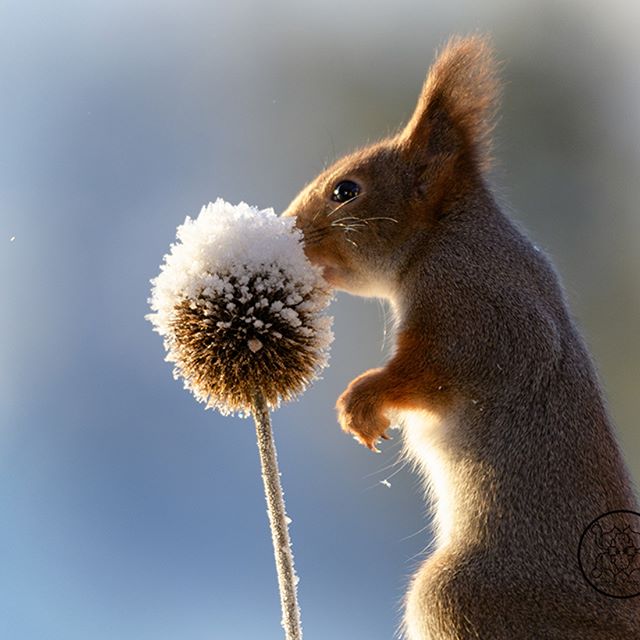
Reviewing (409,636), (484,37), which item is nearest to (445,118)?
(484,37)

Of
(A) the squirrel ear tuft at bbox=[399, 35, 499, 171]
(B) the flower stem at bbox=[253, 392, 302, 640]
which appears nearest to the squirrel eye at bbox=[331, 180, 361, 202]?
(A) the squirrel ear tuft at bbox=[399, 35, 499, 171]

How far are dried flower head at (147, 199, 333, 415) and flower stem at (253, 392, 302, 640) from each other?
129mm

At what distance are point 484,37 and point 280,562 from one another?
1.47 metres

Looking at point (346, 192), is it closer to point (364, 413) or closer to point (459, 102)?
point (459, 102)

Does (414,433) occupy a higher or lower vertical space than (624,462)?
higher

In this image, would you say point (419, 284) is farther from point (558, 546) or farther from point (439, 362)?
point (558, 546)

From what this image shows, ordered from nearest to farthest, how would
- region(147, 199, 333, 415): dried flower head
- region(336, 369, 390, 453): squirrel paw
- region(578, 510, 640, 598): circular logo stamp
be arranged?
region(147, 199, 333, 415): dried flower head
region(578, 510, 640, 598): circular logo stamp
region(336, 369, 390, 453): squirrel paw

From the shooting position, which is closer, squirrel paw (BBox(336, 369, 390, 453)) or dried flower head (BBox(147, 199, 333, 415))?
dried flower head (BBox(147, 199, 333, 415))

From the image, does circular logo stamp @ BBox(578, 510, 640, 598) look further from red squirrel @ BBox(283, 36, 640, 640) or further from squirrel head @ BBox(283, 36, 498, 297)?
squirrel head @ BBox(283, 36, 498, 297)

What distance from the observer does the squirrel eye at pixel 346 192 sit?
228 centimetres

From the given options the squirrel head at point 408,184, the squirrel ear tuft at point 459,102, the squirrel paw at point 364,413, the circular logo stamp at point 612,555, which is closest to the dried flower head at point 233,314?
the squirrel paw at point 364,413

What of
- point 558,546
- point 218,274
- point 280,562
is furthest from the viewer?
point 558,546

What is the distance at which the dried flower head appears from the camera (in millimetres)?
1629

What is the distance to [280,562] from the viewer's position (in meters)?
1.51
